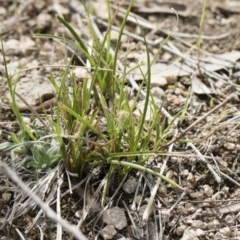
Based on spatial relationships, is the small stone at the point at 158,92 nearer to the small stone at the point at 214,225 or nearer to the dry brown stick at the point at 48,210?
the small stone at the point at 214,225

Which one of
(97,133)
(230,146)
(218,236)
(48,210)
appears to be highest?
(48,210)

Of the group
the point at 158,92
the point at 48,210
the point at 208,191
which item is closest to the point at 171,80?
the point at 158,92

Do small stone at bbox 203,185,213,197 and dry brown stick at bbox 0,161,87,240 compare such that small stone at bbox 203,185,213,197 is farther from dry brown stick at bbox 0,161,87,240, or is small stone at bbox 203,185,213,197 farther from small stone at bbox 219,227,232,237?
dry brown stick at bbox 0,161,87,240

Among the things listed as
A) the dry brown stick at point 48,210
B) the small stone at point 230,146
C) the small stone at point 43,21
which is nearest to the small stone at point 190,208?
the small stone at point 230,146

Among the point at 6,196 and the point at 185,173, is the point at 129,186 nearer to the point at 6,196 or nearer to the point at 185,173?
the point at 185,173

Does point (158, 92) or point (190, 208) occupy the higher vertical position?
point (158, 92)

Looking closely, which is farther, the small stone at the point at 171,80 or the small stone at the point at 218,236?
the small stone at the point at 171,80
